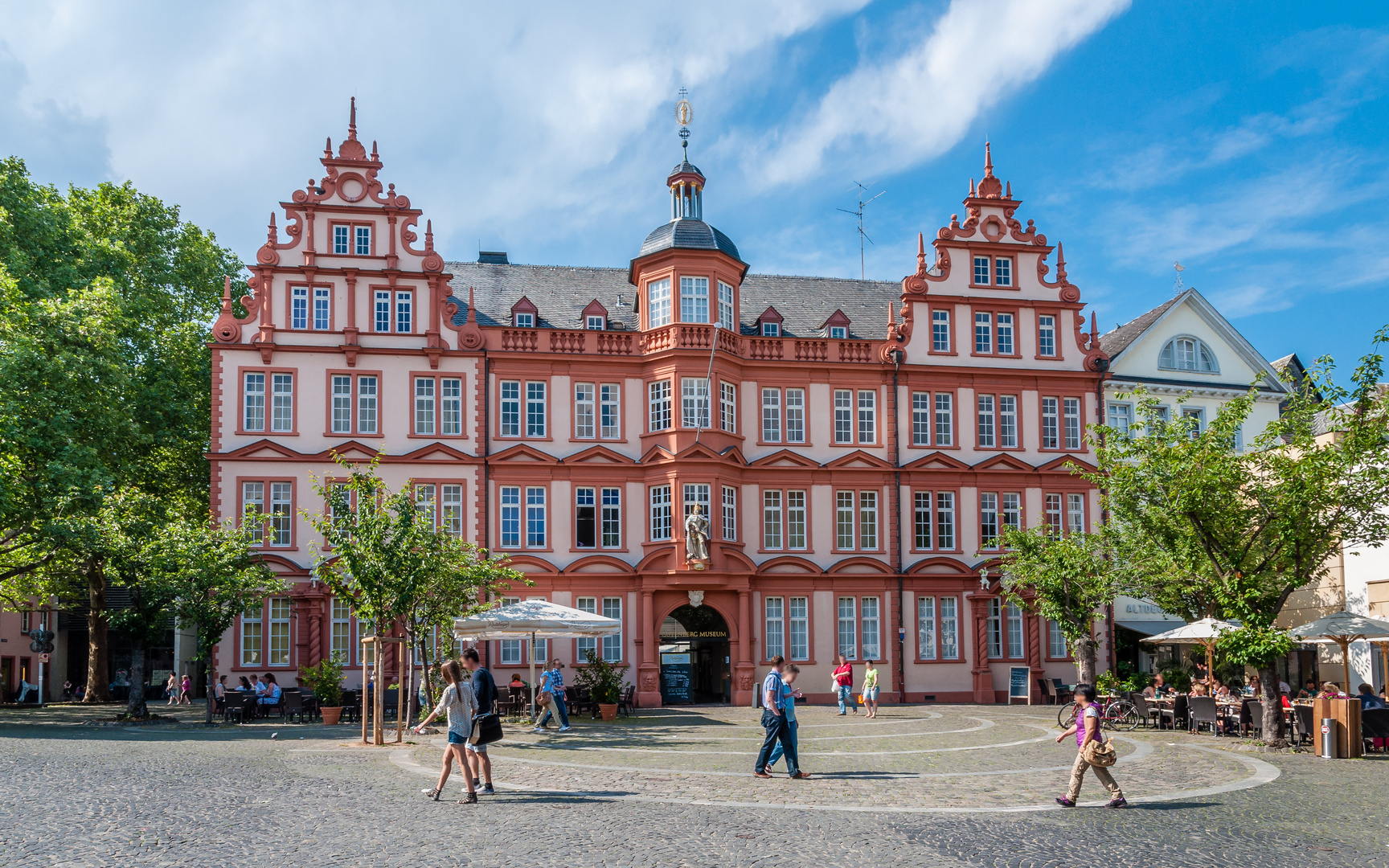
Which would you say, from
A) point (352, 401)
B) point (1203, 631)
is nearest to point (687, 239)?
point (352, 401)

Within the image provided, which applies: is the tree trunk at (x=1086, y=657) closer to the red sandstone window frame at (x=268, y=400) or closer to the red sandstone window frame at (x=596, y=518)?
the red sandstone window frame at (x=596, y=518)

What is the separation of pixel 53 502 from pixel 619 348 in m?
17.2

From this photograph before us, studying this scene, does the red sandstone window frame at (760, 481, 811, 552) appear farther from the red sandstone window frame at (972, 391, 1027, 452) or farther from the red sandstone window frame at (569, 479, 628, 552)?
the red sandstone window frame at (972, 391, 1027, 452)

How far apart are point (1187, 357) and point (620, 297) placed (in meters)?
20.2

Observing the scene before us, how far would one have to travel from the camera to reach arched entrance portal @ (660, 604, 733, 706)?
40375 millimetres

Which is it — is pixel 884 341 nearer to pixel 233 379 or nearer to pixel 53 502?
pixel 233 379

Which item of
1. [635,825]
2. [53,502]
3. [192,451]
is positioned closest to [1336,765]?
[635,825]

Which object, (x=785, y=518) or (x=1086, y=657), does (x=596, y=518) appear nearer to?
(x=785, y=518)

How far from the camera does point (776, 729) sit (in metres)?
18.7

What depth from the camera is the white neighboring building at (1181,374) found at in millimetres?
43938

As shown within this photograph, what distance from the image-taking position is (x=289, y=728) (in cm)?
2897

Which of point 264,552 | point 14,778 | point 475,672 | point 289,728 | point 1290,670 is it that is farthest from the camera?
point 1290,670

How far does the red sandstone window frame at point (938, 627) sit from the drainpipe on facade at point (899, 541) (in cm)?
37

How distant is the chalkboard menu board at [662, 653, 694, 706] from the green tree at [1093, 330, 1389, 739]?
16.9 meters
